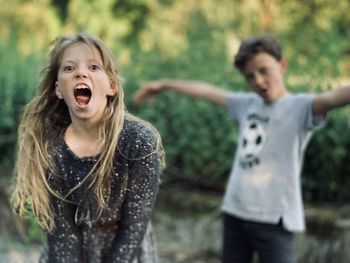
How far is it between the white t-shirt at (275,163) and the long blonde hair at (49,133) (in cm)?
109

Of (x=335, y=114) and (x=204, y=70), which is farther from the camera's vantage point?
(x=204, y=70)

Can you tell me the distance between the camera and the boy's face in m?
3.16

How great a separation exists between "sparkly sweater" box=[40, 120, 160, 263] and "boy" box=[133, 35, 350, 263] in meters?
0.98

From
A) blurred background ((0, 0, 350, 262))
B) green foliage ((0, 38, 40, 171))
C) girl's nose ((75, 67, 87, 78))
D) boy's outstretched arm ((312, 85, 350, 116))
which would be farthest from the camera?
green foliage ((0, 38, 40, 171))

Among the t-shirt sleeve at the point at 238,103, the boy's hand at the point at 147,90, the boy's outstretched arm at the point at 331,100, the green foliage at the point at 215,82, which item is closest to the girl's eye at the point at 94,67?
the boy's outstretched arm at the point at 331,100

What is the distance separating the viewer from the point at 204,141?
16.0 feet

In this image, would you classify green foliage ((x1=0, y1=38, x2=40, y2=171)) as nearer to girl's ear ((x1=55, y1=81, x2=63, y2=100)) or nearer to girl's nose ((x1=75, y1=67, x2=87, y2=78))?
girl's ear ((x1=55, y1=81, x2=63, y2=100))

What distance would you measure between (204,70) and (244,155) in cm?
228

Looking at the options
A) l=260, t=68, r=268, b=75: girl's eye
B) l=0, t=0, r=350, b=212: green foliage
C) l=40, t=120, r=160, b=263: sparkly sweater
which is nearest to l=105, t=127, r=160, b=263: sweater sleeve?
l=40, t=120, r=160, b=263: sparkly sweater

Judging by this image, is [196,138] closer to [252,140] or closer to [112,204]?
[252,140]

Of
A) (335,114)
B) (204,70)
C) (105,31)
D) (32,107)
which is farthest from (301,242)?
(105,31)

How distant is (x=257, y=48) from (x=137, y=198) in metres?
1.31

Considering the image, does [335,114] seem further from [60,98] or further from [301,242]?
[60,98]

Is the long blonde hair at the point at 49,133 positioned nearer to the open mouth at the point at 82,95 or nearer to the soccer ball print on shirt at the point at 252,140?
the open mouth at the point at 82,95
